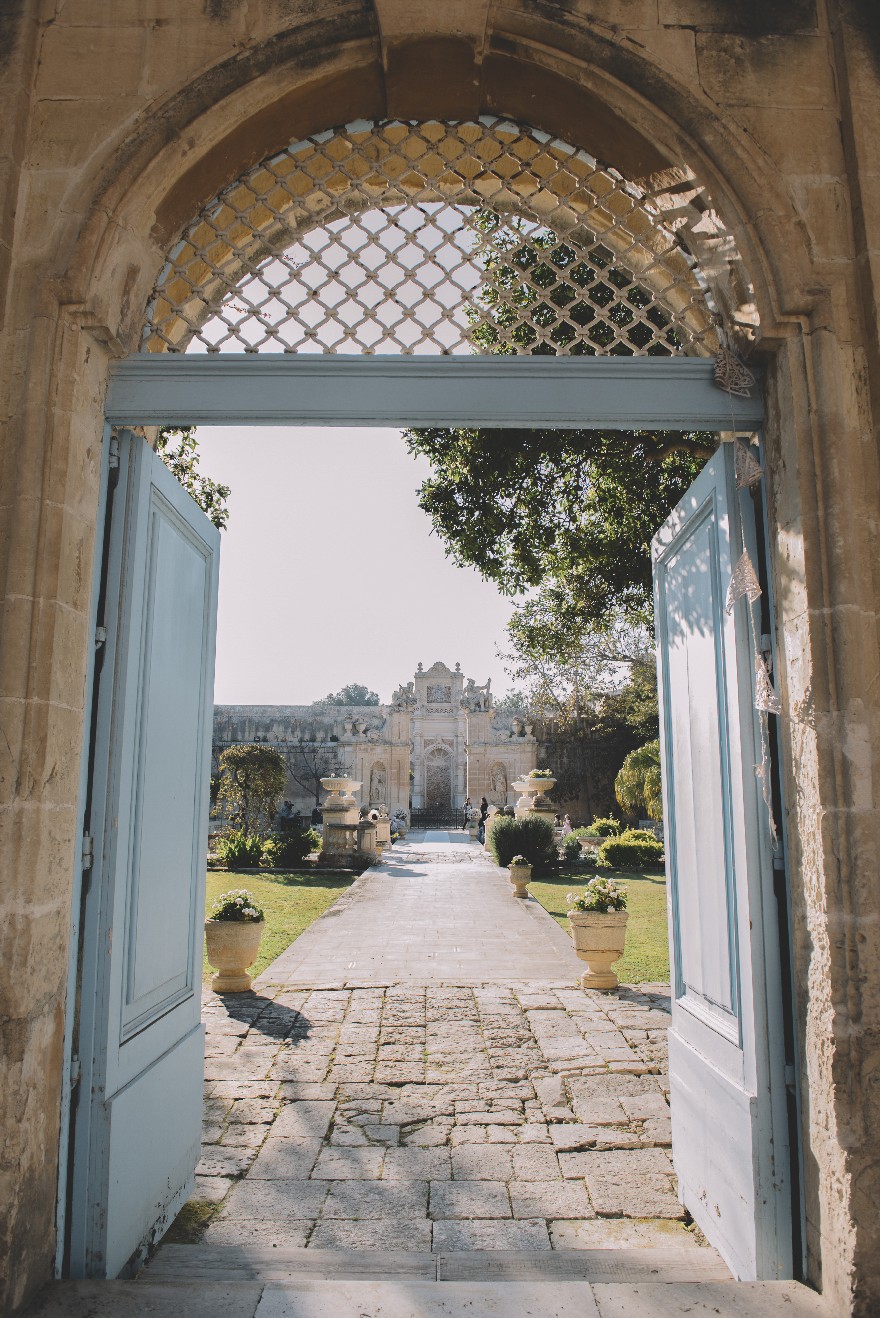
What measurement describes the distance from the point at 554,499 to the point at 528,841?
373 inches

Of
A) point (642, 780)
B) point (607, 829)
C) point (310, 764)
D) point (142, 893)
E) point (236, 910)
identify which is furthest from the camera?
point (310, 764)

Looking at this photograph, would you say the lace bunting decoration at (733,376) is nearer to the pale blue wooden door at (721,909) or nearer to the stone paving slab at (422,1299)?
the pale blue wooden door at (721,909)

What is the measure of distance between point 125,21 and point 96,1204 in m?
4.00

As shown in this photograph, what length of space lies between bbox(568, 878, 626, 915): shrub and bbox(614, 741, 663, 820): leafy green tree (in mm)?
12678

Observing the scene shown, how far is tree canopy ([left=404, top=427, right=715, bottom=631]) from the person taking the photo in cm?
801

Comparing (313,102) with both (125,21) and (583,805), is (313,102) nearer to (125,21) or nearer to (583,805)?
(125,21)

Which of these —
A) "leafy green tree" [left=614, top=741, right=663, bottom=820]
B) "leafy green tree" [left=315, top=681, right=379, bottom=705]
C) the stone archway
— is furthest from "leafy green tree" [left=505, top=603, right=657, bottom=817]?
"leafy green tree" [left=315, top=681, right=379, bottom=705]

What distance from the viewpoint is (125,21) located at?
3053mm

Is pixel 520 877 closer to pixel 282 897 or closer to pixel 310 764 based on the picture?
pixel 282 897

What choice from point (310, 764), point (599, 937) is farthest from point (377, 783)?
point (599, 937)

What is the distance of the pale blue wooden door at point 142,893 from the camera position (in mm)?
2621

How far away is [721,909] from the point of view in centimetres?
292

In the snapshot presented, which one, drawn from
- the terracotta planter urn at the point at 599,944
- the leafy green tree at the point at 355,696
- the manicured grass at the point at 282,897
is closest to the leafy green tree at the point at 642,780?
the manicured grass at the point at 282,897

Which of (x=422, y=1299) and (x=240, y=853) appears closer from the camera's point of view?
(x=422, y=1299)
